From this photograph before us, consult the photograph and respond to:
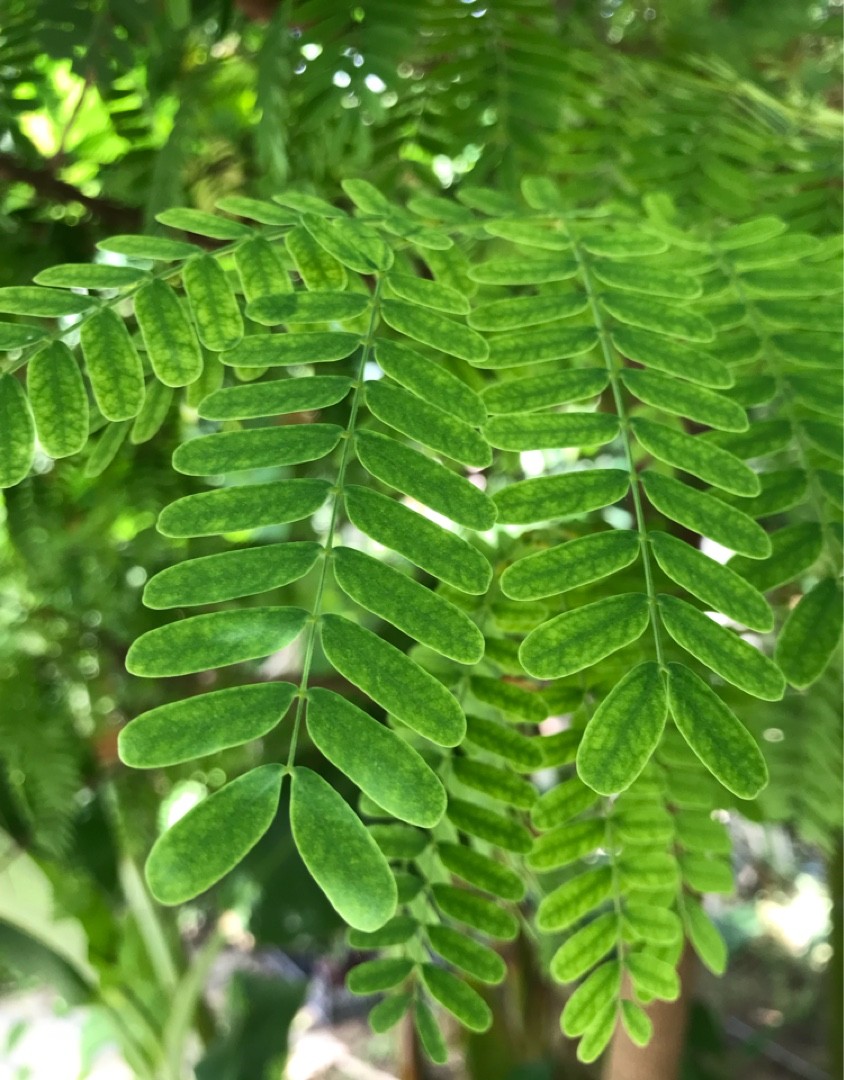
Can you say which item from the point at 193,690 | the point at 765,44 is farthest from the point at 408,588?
the point at 765,44

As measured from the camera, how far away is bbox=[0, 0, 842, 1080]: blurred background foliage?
58cm

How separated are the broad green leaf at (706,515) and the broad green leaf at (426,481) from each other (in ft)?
0.26

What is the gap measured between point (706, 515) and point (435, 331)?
0.45 ft

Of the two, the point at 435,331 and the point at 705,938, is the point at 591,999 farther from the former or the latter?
the point at 435,331

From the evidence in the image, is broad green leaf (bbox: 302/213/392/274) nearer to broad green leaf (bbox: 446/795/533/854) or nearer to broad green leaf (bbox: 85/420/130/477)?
broad green leaf (bbox: 85/420/130/477)

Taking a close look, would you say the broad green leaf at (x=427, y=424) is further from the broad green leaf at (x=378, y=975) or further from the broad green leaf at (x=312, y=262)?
the broad green leaf at (x=378, y=975)

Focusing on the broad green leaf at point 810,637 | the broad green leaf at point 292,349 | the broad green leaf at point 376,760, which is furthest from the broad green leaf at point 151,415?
the broad green leaf at point 810,637

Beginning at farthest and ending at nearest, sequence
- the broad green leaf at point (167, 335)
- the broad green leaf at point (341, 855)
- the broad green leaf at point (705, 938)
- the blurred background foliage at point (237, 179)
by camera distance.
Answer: the blurred background foliage at point (237, 179) → the broad green leaf at point (705, 938) → the broad green leaf at point (167, 335) → the broad green leaf at point (341, 855)

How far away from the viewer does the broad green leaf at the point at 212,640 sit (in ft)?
0.91

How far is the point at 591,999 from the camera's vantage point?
0.41 m

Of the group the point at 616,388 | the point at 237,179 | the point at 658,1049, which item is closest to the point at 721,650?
the point at 616,388

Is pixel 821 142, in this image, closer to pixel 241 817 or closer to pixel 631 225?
pixel 631 225

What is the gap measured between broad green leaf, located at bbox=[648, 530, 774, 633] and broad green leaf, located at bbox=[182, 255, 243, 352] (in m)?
0.20

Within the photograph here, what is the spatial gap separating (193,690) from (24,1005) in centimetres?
121
